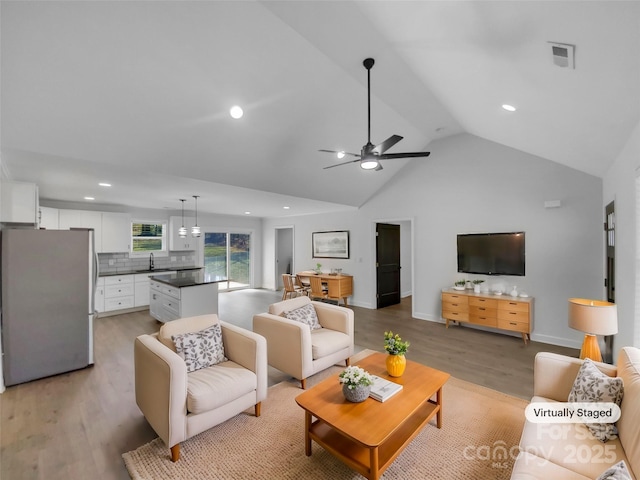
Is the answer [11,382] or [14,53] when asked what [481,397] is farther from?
[11,382]

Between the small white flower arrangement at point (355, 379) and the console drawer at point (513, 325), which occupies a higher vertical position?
the small white flower arrangement at point (355, 379)

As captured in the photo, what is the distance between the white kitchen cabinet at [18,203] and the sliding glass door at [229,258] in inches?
194

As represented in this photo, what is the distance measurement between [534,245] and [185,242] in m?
7.81

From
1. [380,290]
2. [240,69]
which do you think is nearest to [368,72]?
[240,69]

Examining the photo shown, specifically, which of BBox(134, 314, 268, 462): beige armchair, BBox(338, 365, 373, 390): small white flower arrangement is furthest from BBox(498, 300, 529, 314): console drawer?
BBox(134, 314, 268, 462): beige armchair

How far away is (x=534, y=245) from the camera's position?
170 inches

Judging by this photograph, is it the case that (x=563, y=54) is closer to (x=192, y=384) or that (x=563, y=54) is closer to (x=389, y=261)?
(x=192, y=384)

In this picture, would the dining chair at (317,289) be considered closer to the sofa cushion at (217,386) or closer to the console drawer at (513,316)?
the console drawer at (513,316)

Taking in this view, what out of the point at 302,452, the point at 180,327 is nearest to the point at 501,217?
the point at 302,452

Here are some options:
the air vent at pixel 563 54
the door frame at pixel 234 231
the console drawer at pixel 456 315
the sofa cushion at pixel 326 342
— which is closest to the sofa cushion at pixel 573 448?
the sofa cushion at pixel 326 342

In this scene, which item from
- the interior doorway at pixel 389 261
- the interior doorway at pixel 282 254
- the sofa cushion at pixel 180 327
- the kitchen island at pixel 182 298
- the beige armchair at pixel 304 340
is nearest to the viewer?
the sofa cushion at pixel 180 327

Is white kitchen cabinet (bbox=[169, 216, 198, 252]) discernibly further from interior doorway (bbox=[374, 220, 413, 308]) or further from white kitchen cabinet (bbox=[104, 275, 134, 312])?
interior doorway (bbox=[374, 220, 413, 308])

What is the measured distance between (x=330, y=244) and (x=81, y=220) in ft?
18.0

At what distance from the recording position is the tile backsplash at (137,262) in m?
6.37
